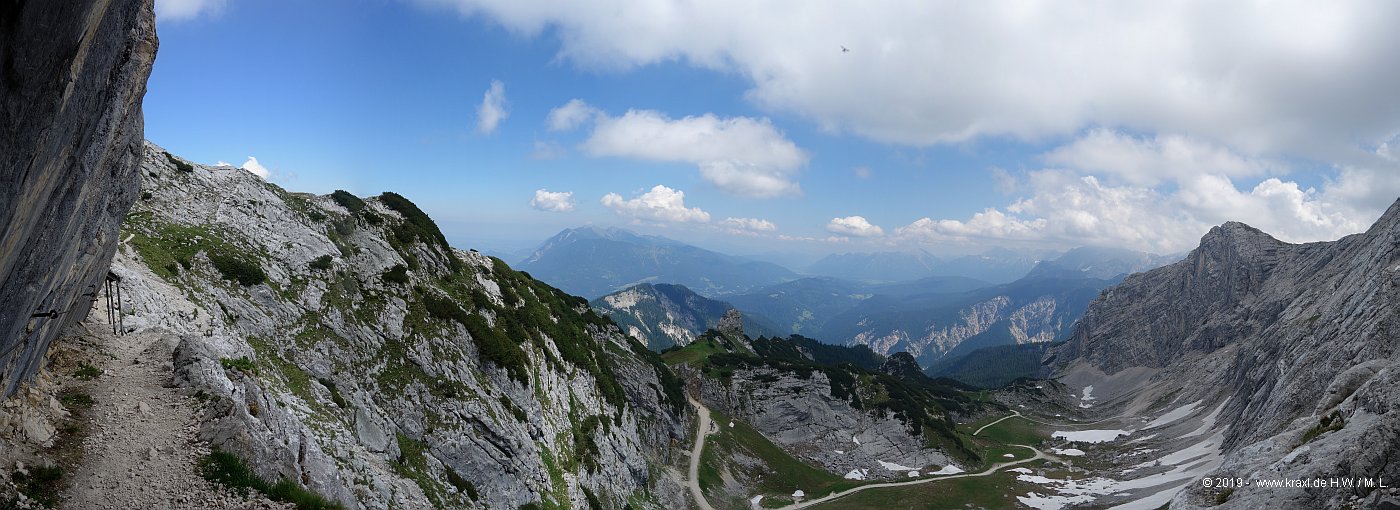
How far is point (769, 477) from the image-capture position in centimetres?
7869

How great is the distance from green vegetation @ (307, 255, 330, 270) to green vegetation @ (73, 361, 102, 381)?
20.5 m

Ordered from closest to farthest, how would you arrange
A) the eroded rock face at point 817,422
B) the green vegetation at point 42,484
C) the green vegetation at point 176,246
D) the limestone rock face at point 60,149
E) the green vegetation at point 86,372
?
the limestone rock face at point 60,149 < the green vegetation at point 42,484 < the green vegetation at point 86,372 < the green vegetation at point 176,246 < the eroded rock face at point 817,422

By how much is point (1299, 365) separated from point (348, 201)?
119475 millimetres

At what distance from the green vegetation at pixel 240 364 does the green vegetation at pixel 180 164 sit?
63.5 ft

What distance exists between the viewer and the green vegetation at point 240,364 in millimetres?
21938

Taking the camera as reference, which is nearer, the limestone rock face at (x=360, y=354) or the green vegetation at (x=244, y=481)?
the green vegetation at (x=244, y=481)

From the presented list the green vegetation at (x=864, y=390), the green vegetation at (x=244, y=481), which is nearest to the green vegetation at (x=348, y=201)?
the green vegetation at (x=244, y=481)

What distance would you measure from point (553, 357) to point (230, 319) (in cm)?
2779

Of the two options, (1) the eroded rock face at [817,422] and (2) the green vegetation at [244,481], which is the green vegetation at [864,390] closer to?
(1) the eroded rock face at [817,422]

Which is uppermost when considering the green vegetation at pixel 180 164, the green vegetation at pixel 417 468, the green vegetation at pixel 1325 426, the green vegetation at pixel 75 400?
the green vegetation at pixel 180 164

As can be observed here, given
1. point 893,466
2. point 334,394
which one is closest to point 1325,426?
point 334,394

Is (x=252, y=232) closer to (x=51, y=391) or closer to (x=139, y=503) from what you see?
(x=51, y=391)

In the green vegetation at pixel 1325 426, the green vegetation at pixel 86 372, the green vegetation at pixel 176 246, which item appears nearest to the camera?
the green vegetation at pixel 86 372

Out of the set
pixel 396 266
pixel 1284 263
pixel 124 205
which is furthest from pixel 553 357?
pixel 1284 263
